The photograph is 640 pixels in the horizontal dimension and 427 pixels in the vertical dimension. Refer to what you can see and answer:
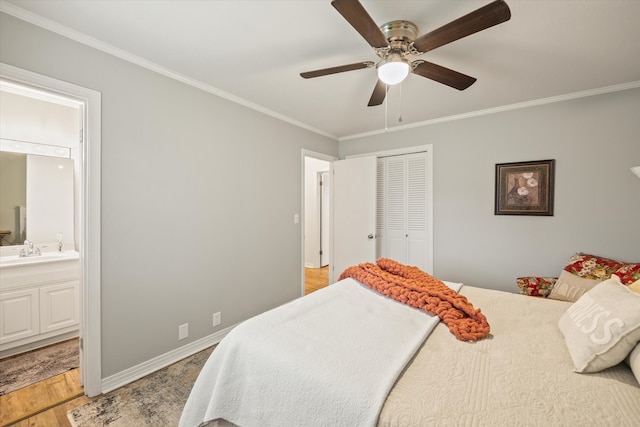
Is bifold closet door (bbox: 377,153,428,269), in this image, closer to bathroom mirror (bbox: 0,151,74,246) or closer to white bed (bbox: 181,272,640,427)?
white bed (bbox: 181,272,640,427)

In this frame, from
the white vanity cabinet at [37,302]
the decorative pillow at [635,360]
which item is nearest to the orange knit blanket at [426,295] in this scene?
the decorative pillow at [635,360]

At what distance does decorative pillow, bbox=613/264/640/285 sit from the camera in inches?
85.0

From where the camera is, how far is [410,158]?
3717 millimetres

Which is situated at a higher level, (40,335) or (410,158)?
(410,158)

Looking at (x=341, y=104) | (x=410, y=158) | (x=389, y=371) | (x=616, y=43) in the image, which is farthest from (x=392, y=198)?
(x=389, y=371)

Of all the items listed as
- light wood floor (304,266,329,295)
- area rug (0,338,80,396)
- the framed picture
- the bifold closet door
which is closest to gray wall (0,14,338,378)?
area rug (0,338,80,396)

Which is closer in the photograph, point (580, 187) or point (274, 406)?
point (274, 406)

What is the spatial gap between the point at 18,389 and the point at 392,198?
155 inches

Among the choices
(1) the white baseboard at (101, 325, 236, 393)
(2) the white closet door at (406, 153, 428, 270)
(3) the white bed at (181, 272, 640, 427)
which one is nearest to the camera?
(3) the white bed at (181, 272, 640, 427)

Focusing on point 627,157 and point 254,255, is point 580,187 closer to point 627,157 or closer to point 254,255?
point 627,157

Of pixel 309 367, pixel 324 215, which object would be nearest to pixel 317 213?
pixel 324 215

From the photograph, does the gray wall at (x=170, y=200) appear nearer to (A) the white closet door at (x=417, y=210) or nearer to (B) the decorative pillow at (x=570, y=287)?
(A) the white closet door at (x=417, y=210)

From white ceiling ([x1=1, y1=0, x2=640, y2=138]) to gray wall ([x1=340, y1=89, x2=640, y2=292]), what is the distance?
0.30m

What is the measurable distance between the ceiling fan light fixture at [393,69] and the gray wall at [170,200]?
1685mm
